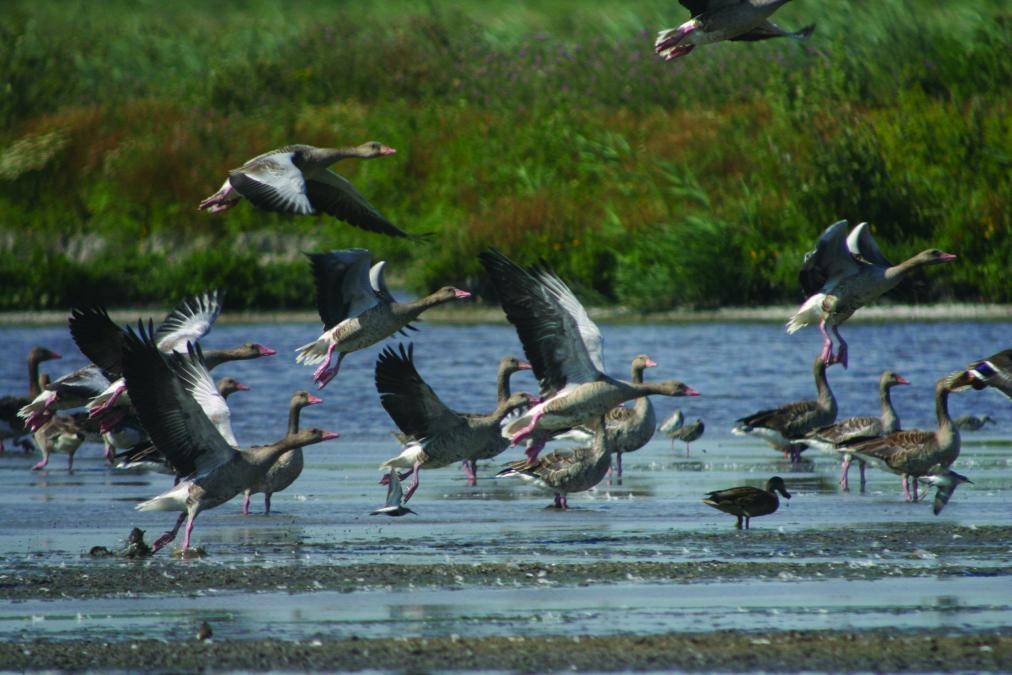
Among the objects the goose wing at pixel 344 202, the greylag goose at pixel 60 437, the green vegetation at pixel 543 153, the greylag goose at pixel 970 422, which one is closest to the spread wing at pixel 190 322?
the goose wing at pixel 344 202

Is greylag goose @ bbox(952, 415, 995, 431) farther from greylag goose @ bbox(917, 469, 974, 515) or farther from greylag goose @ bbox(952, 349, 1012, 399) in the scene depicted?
greylag goose @ bbox(917, 469, 974, 515)

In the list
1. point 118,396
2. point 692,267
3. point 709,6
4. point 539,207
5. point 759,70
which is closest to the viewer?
point 709,6

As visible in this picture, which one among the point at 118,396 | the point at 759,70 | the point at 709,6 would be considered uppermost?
the point at 759,70

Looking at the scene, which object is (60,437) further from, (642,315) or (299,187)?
(642,315)

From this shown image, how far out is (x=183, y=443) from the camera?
43.5 feet

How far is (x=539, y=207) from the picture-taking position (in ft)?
120

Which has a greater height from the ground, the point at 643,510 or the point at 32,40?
the point at 32,40

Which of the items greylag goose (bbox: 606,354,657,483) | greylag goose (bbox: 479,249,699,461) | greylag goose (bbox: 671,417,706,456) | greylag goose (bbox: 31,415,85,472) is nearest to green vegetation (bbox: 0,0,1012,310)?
greylag goose (bbox: 671,417,706,456)

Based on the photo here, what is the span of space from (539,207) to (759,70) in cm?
831

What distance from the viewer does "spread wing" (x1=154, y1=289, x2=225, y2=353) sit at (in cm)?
1634

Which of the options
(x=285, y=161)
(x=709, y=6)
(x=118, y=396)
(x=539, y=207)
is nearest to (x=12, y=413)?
(x=118, y=396)

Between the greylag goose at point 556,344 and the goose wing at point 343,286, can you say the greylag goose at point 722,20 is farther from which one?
the goose wing at point 343,286

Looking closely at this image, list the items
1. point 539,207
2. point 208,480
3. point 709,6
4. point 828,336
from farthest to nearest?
point 539,207 < point 828,336 < point 709,6 < point 208,480

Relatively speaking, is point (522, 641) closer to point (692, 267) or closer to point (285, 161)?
point (285, 161)
